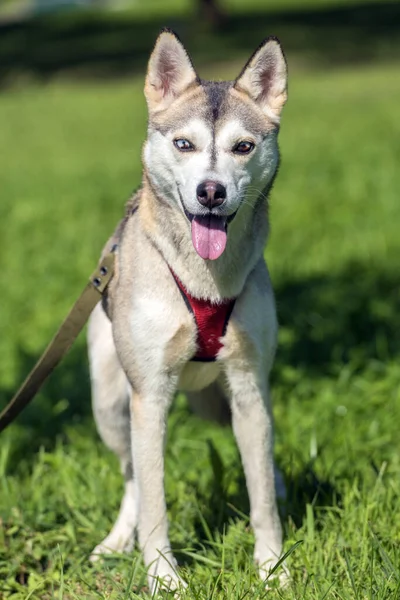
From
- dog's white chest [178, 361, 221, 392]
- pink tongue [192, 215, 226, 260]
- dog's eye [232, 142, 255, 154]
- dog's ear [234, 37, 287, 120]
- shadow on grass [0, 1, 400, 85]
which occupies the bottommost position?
shadow on grass [0, 1, 400, 85]

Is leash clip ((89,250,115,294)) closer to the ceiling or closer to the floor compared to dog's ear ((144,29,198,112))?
closer to the floor

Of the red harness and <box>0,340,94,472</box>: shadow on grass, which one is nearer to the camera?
the red harness

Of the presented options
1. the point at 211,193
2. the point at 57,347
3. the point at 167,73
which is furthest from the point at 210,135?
the point at 57,347

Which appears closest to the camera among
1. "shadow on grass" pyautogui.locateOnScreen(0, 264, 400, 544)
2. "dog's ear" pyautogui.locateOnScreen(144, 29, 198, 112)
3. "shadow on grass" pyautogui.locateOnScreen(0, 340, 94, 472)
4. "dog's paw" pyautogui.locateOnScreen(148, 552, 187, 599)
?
"dog's paw" pyautogui.locateOnScreen(148, 552, 187, 599)

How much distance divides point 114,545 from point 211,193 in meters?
1.58

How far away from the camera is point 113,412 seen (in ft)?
12.4

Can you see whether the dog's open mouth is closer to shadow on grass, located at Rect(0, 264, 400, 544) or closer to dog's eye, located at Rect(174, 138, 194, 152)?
dog's eye, located at Rect(174, 138, 194, 152)

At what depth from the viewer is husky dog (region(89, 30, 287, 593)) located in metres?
3.16

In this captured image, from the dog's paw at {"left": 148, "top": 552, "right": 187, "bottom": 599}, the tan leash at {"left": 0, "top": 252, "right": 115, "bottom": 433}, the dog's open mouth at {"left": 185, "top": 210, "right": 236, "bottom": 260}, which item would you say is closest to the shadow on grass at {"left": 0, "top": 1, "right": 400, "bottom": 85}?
the tan leash at {"left": 0, "top": 252, "right": 115, "bottom": 433}

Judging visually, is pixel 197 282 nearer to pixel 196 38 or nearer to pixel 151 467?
pixel 151 467

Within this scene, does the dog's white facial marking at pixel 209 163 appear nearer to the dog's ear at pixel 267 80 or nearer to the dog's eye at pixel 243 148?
the dog's eye at pixel 243 148

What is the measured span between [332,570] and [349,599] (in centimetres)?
35

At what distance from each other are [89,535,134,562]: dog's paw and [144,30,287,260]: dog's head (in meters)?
1.31

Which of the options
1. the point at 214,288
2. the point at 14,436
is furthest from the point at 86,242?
the point at 214,288
